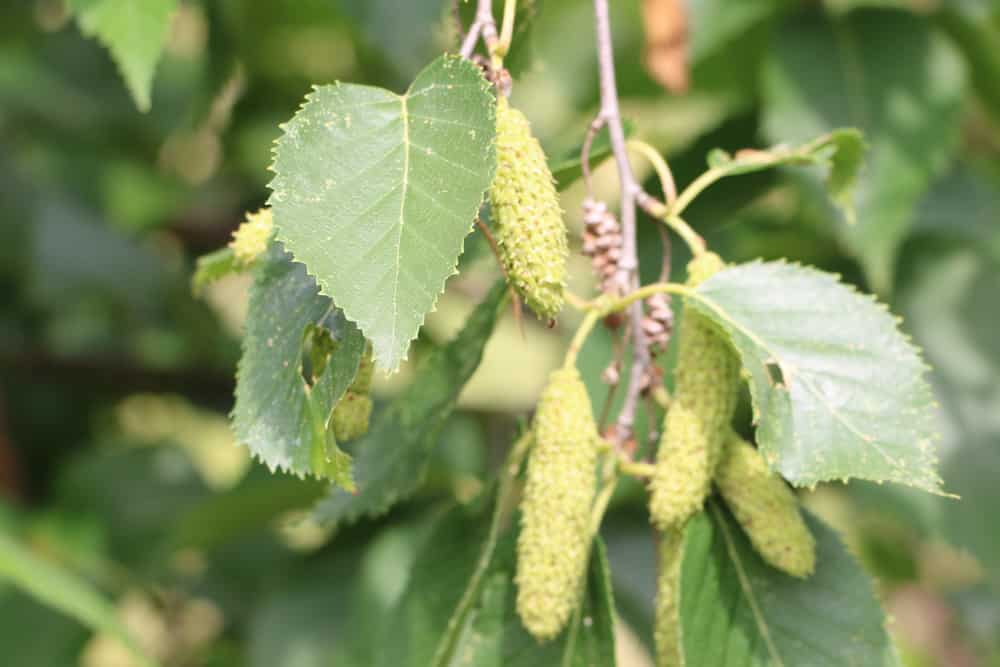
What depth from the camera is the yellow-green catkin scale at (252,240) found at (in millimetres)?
1087

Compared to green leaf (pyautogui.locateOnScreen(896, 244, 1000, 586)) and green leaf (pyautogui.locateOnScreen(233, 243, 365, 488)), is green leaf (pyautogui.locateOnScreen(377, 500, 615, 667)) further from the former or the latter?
green leaf (pyautogui.locateOnScreen(896, 244, 1000, 586))

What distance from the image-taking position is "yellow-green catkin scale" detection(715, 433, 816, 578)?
1132 millimetres

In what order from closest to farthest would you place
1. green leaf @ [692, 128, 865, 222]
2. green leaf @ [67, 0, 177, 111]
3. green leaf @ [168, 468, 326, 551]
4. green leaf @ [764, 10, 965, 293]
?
green leaf @ [692, 128, 865, 222], green leaf @ [67, 0, 177, 111], green leaf @ [764, 10, 965, 293], green leaf @ [168, 468, 326, 551]

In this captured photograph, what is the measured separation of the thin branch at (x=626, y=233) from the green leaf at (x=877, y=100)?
651mm

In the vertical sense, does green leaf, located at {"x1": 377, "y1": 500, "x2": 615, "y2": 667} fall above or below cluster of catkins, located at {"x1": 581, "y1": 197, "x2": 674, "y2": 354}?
below

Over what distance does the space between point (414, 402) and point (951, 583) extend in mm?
2044

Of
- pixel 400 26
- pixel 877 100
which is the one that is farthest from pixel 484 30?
pixel 877 100

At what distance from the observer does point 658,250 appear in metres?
1.77

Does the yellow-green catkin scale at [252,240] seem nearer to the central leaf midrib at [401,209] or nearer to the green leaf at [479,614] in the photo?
→ the central leaf midrib at [401,209]

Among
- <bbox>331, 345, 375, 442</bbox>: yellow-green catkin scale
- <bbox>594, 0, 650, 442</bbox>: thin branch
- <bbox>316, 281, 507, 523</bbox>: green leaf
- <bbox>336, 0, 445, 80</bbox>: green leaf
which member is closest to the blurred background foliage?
<bbox>336, 0, 445, 80</bbox>: green leaf

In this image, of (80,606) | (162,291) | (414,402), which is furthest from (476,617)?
(162,291)

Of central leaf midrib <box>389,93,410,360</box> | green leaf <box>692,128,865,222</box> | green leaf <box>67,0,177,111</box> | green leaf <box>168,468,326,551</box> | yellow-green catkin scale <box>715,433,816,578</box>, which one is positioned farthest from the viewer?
green leaf <box>168,468,326,551</box>

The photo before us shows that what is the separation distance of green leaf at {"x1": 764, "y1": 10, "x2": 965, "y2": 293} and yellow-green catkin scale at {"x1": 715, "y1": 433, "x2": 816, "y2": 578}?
2.20ft

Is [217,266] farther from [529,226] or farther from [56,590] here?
[56,590]
